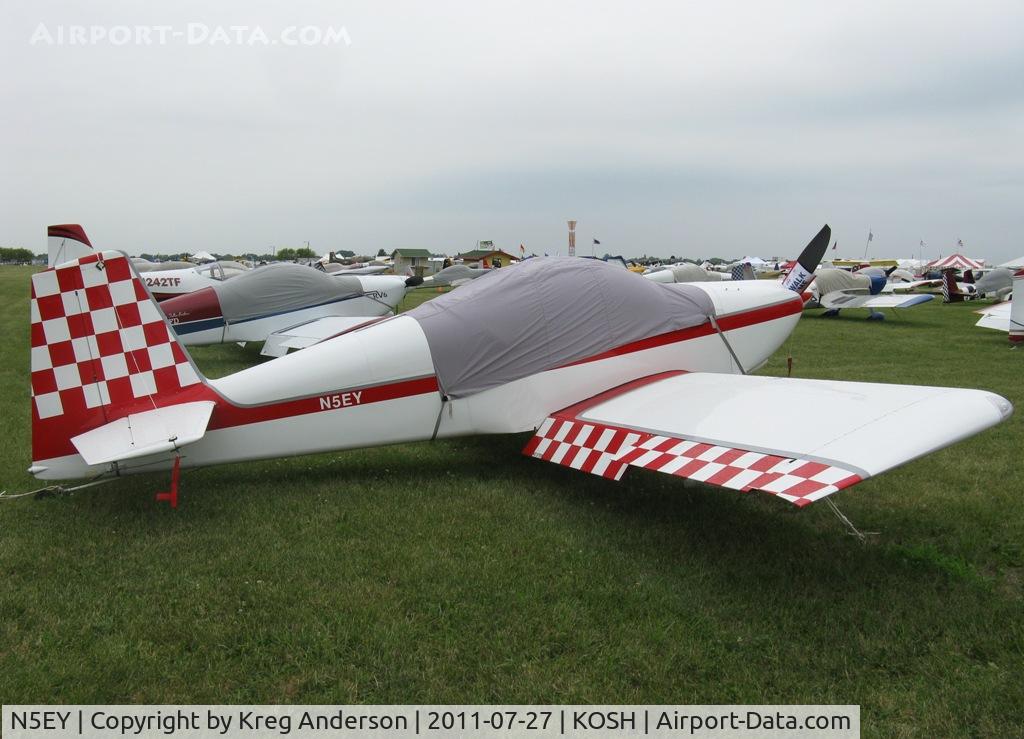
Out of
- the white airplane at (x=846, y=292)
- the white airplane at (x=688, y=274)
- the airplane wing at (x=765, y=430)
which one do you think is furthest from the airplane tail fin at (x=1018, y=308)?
the white airplane at (x=688, y=274)

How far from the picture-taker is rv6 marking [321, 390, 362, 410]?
453cm

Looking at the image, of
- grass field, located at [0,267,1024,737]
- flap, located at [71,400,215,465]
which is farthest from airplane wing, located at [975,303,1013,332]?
flap, located at [71,400,215,465]

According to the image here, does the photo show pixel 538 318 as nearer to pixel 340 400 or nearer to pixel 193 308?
pixel 340 400

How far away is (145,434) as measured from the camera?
153 inches

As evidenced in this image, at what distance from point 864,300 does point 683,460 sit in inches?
696

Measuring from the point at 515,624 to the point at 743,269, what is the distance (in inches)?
915

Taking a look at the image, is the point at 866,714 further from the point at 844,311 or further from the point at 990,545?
the point at 844,311

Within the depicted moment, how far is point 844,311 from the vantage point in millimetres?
22344

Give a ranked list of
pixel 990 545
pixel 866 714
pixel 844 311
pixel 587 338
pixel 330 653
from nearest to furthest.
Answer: pixel 866 714 < pixel 330 653 < pixel 990 545 < pixel 587 338 < pixel 844 311

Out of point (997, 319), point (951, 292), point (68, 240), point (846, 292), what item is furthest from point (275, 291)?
point (951, 292)

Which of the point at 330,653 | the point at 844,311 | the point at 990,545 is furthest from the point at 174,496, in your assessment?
the point at 844,311

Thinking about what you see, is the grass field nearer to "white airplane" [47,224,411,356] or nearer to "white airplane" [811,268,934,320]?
"white airplane" [47,224,411,356]

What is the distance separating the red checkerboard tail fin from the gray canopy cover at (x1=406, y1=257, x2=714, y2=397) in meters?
1.71

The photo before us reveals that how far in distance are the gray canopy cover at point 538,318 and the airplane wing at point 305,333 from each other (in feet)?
17.4
